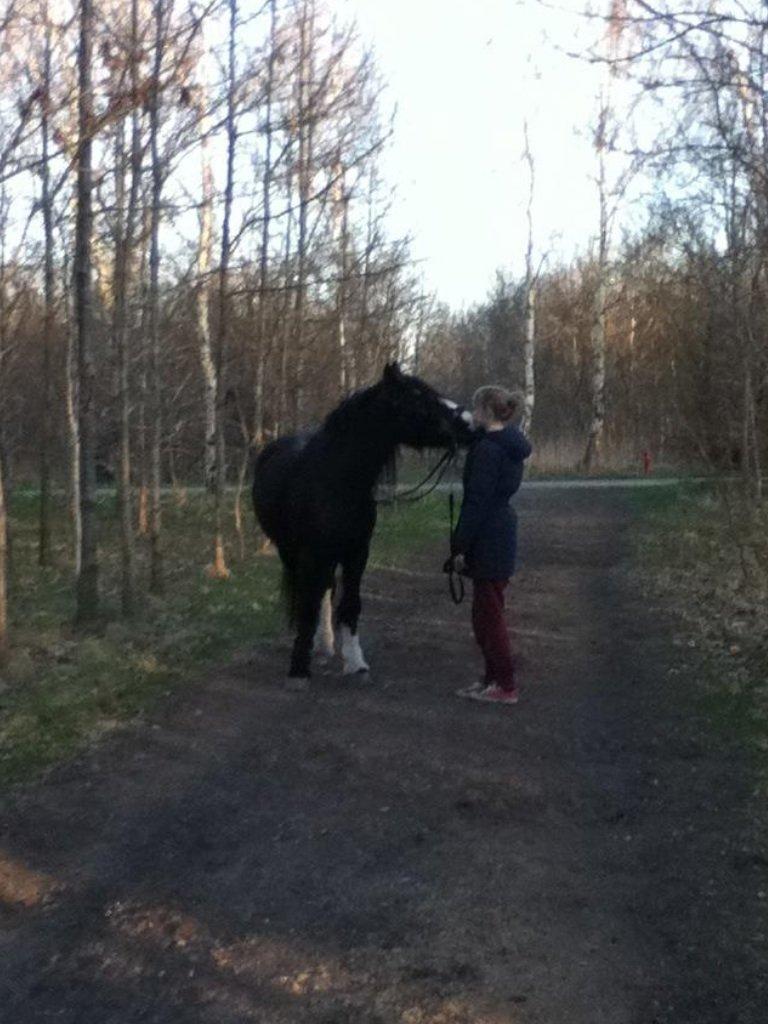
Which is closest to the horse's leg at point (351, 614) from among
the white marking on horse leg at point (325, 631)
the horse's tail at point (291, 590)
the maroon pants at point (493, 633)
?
the horse's tail at point (291, 590)

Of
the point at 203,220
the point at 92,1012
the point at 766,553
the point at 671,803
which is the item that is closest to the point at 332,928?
the point at 92,1012

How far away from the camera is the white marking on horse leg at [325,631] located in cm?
1054

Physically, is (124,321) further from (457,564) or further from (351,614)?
(457,564)

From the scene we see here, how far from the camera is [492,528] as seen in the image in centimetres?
888

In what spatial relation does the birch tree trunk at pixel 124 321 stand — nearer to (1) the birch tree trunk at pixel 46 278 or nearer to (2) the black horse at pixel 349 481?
(1) the birch tree trunk at pixel 46 278

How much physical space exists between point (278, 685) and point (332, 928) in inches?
181

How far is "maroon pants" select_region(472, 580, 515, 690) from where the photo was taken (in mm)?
8852

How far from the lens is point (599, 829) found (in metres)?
6.15

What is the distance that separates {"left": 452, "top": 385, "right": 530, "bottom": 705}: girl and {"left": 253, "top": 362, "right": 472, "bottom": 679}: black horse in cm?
27

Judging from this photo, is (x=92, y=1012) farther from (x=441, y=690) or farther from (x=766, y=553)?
(x=766, y=553)

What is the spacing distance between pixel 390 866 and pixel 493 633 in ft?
11.1

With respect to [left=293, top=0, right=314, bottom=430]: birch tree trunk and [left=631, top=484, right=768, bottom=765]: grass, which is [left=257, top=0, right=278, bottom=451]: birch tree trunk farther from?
[left=631, top=484, right=768, bottom=765]: grass

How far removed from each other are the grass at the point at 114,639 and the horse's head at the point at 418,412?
2.48 m

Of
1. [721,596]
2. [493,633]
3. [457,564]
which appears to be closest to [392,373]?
[457,564]
